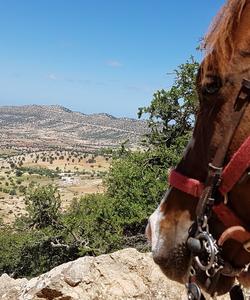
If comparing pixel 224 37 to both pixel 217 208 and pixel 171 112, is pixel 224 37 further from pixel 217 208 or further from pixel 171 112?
pixel 171 112

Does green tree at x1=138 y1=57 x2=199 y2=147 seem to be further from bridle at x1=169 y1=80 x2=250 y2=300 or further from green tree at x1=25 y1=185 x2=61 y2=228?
bridle at x1=169 y1=80 x2=250 y2=300

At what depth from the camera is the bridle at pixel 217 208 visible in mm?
2016

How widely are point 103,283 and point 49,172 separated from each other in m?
150

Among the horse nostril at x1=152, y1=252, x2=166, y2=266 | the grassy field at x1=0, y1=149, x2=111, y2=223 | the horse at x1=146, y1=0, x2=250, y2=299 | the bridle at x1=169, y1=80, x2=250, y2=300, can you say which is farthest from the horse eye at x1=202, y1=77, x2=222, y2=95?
the grassy field at x1=0, y1=149, x2=111, y2=223

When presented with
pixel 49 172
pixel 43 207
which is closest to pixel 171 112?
pixel 43 207

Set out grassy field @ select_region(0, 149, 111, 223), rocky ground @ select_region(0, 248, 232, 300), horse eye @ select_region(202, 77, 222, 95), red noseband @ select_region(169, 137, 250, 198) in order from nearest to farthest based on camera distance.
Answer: red noseband @ select_region(169, 137, 250, 198) → horse eye @ select_region(202, 77, 222, 95) → rocky ground @ select_region(0, 248, 232, 300) → grassy field @ select_region(0, 149, 111, 223)

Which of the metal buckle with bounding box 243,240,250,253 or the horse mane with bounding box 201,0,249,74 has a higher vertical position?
the horse mane with bounding box 201,0,249,74

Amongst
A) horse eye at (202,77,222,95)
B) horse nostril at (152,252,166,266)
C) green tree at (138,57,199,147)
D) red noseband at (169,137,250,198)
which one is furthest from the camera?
green tree at (138,57,199,147)

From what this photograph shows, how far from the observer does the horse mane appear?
6.98ft

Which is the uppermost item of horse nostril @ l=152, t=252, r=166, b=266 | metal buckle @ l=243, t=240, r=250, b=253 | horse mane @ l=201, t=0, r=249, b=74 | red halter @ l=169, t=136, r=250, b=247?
horse mane @ l=201, t=0, r=249, b=74

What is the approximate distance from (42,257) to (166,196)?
23.9 meters

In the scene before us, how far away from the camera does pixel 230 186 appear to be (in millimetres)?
2066

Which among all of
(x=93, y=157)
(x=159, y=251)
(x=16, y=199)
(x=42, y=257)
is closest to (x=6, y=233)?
(x=42, y=257)

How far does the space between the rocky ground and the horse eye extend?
16.1 feet
